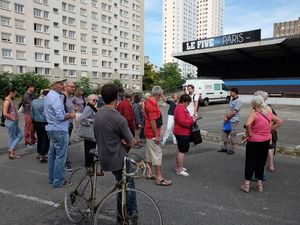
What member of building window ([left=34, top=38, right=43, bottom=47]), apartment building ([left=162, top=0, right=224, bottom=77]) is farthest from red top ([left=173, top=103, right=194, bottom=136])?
apartment building ([left=162, top=0, right=224, bottom=77])

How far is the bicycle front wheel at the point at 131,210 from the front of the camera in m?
3.46

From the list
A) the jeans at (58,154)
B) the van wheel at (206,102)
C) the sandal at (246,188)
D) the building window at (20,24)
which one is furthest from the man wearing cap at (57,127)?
the building window at (20,24)

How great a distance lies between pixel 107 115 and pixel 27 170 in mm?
4313

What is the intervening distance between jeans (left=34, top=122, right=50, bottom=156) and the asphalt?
0.35 metres

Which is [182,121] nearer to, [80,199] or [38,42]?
[80,199]

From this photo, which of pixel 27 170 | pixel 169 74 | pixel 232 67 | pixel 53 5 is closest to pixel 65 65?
pixel 53 5

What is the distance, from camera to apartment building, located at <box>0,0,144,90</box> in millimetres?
Result: 55375

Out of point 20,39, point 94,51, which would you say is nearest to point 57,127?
point 20,39

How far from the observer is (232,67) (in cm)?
4319

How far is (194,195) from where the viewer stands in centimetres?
543

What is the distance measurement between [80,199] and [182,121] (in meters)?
2.84

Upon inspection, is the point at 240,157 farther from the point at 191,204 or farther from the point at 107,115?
the point at 107,115

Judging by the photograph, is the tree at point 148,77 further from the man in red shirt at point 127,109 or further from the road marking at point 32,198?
the road marking at point 32,198

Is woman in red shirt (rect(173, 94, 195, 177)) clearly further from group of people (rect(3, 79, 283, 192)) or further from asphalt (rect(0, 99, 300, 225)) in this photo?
asphalt (rect(0, 99, 300, 225))
